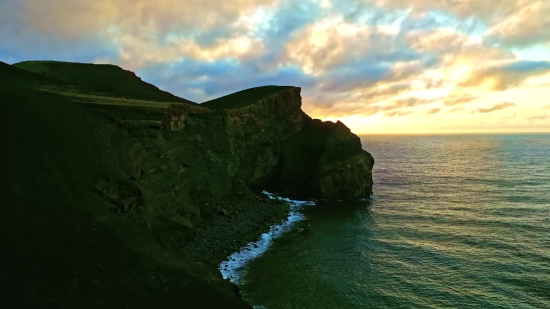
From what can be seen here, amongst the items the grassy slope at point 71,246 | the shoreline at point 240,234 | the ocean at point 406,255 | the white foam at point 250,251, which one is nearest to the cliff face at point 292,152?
the ocean at point 406,255

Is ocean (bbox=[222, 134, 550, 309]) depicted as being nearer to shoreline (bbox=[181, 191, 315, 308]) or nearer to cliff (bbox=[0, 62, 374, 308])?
shoreline (bbox=[181, 191, 315, 308])

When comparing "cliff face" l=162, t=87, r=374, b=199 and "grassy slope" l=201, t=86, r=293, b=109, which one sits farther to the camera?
"grassy slope" l=201, t=86, r=293, b=109

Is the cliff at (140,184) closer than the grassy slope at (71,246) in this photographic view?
No

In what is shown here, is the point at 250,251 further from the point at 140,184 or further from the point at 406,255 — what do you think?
the point at 406,255

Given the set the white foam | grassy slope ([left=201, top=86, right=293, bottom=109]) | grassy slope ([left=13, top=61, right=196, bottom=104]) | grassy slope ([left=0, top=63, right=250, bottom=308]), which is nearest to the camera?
grassy slope ([left=0, top=63, right=250, bottom=308])

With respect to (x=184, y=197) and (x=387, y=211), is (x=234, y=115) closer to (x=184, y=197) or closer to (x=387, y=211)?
(x=184, y=197)

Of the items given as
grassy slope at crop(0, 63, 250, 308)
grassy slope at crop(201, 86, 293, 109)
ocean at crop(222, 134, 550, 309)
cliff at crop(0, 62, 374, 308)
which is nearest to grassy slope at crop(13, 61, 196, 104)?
cliff at crop(0, 62, 374, 308)

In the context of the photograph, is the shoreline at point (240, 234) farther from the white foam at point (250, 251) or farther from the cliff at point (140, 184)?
the cliff at point (140, 184)

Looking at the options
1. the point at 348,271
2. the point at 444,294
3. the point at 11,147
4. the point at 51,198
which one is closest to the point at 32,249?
the point at 51,198

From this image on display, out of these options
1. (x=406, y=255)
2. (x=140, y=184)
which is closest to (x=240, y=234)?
(x=140, y=184)
